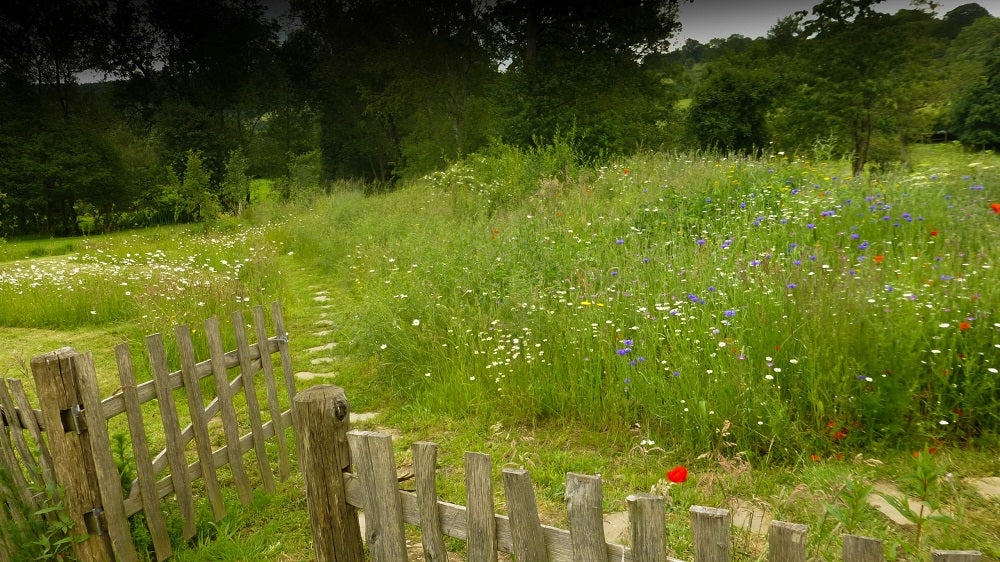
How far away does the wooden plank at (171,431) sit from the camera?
248cm

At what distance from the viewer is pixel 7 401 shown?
2369 millimetres

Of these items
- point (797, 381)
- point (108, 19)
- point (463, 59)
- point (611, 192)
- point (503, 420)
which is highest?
point (108, 19)

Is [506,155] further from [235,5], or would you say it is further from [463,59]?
[235,5]

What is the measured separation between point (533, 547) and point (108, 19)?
33.8 meters

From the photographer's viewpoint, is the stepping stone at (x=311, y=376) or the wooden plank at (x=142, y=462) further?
the stepping stone at (x=311, y=376)

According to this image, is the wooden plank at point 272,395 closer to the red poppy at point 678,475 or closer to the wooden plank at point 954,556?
the red poppy at point 678,475

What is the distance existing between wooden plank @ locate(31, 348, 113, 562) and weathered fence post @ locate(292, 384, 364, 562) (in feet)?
3.54

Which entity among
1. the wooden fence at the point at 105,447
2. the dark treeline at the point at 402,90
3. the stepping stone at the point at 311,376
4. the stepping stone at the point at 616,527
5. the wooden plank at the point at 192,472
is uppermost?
the dark treeline at the point at 402,90

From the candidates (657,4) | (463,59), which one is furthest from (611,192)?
(463,59)

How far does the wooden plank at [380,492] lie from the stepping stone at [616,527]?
3.40 ft

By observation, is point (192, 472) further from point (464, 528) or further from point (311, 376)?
point (311, 376)

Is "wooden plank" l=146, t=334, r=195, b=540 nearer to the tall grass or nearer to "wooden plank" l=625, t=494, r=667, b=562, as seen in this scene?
the tall grass

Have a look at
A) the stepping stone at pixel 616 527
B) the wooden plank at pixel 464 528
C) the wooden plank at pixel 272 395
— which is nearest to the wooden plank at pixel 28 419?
the wooden plank at pixel 272 395

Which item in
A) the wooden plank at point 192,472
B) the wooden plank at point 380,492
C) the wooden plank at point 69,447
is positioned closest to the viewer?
the wooden plank at point 380,492
